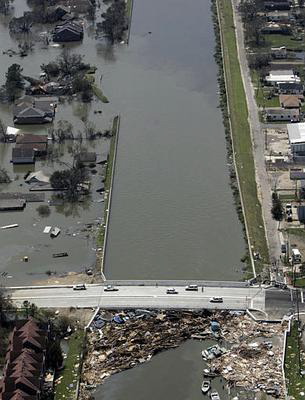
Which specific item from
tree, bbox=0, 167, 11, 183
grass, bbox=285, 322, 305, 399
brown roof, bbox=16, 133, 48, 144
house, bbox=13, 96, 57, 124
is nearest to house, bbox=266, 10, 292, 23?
house, bbox=13, 96, 57, 124

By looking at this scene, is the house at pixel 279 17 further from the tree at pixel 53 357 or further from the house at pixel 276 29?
the tree at pixel 53 357

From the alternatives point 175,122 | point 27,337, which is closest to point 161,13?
point 175,122

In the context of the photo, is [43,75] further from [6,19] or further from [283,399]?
[283,399]

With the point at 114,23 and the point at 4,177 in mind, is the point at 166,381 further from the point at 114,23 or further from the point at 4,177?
the point at 114,23

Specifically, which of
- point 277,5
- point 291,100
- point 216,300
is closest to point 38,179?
point 216,300

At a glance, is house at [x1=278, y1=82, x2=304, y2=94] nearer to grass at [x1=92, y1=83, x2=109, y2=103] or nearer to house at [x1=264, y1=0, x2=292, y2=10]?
grass at [x1=92, y1=83, x2=109, y2=103]

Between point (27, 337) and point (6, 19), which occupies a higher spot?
point (27, 337)
